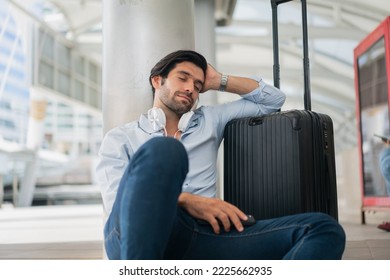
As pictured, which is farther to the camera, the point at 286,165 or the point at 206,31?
the point at 206,31

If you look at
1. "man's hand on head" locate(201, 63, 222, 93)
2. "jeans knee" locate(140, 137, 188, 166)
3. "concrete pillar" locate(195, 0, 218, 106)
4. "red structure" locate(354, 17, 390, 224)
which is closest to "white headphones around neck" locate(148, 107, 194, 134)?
"man's hand on head" locate(201, 63, 222, 93)

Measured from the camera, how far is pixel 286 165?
1.42m

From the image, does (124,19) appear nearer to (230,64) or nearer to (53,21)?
(53,21)

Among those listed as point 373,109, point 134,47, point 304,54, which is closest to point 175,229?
point 304,54

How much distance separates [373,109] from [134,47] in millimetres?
3466

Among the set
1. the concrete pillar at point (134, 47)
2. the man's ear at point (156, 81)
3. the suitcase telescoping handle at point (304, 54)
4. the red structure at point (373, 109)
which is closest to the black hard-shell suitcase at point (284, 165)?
→ the suitcase telescoping handle at point (304, 54)

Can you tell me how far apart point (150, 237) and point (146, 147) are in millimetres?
201

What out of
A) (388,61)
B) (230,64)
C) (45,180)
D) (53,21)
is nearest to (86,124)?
(45,180)

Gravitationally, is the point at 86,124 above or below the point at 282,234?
above

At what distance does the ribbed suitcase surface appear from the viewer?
1.40 metres

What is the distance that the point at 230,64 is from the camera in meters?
13.4

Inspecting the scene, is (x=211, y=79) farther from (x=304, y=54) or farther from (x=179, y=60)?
(x=304, y=54)

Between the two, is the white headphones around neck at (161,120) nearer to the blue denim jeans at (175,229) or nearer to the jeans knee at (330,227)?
the blue denim jeans at (175,229)

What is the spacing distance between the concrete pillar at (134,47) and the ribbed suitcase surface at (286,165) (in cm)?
64
